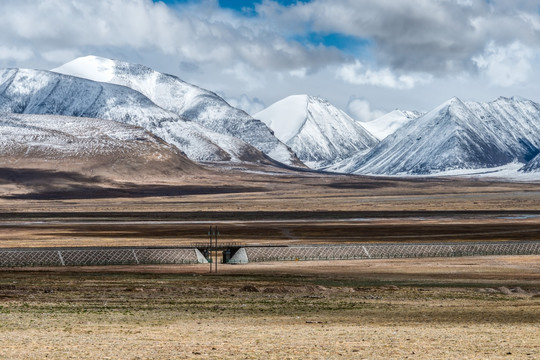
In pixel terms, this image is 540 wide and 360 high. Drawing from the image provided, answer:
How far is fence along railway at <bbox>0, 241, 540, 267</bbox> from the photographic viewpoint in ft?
241

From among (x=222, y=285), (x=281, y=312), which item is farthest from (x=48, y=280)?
(x=281, y=312)

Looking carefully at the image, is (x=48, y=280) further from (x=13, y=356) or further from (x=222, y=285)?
(x=13, y=356)

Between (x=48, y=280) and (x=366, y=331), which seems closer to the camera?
(x=366, y=331)

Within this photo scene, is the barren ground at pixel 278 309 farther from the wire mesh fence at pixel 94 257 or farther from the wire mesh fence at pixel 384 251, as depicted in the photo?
the wire mesh fence at pixel 94 257

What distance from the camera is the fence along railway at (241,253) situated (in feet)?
241

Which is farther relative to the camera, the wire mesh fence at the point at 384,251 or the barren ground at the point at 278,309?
the wire mesh fence at the point at 384,251

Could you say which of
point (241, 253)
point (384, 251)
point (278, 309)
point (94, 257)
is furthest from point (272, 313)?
point (384, 251)

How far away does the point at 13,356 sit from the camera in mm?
24625

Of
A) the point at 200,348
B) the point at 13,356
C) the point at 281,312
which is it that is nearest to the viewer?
the point at 13,356

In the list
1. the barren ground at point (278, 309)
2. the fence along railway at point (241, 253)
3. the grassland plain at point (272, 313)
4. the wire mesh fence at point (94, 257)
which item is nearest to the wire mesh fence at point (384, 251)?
the fence along railway at point (241, 253)

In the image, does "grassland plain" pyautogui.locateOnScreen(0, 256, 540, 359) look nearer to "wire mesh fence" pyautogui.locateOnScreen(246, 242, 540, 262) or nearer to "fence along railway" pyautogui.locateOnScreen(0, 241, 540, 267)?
"fence along railway" pyautogui.locateOnScreen(0, 241, 540, 267)

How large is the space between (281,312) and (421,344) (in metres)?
12.6

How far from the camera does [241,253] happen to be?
252 feet

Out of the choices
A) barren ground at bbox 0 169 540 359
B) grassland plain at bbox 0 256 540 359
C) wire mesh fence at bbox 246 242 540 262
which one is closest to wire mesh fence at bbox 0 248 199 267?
barren ground at bbox 0 169 540 359
